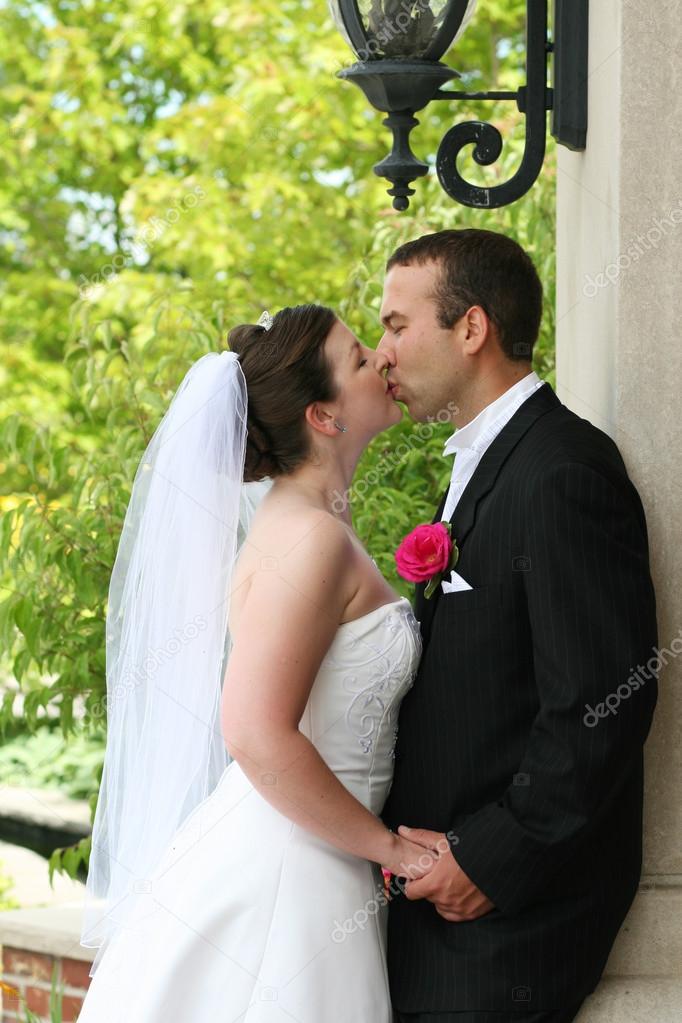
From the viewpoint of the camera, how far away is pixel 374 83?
8.46 ft

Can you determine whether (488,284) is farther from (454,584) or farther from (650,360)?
(454,584)

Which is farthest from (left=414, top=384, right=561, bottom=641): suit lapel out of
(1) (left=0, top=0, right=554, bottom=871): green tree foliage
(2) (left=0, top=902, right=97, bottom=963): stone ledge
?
(2) (left=0, top=902, right=97, bottom=963): stone ledge

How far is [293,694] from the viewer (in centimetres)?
228

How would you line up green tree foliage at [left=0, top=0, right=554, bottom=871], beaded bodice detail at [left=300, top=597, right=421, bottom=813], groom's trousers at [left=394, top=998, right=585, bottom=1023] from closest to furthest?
groom's trousers at [left=394, top=998, right=585, bottom=1023] < beaded bodice detail at [left=300, top=597, right=421, bottom=813] < green tree foliage at [left=0, top=0, right=554, bottom=871]

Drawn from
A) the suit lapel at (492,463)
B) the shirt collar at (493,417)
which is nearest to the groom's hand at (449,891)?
the suit lapel at (492,463)

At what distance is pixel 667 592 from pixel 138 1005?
1.22m

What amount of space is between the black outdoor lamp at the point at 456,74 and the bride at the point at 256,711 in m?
0.43

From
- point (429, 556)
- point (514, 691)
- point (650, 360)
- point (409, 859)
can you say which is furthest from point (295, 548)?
point (650, 360)

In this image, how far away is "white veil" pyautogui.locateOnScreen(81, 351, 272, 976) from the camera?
2.53 m

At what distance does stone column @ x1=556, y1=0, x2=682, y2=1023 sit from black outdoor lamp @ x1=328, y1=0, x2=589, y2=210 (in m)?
0.12

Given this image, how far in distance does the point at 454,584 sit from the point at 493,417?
347 millimetres

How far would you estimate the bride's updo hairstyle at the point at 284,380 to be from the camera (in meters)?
2.56

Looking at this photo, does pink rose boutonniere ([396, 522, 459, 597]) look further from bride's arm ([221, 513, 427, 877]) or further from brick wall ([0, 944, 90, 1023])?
brick wall ([0, 944, 90, 1023])

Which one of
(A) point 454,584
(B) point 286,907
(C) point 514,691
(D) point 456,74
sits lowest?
(B) point 286,907
